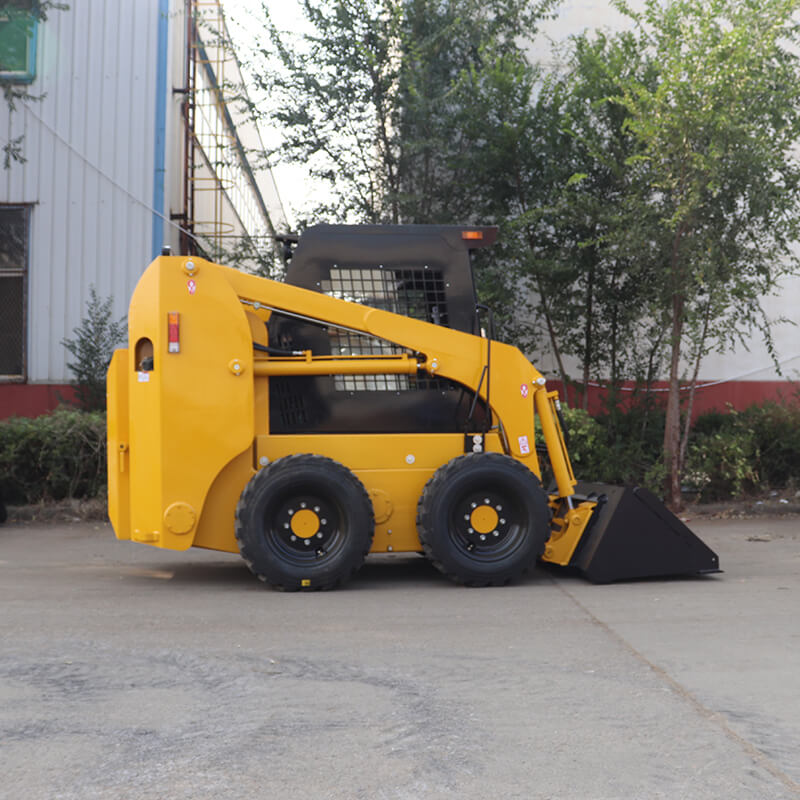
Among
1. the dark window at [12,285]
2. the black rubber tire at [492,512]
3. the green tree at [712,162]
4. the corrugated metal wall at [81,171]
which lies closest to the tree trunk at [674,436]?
the green tree at [712,162]

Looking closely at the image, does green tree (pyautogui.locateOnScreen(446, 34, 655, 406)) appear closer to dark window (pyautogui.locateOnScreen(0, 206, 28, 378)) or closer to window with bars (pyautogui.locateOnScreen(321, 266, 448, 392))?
window with bars (pyautogui.locateOnScreen(321, 266, 448, 392))

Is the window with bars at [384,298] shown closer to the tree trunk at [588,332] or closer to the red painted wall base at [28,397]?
the tree trunk at [588,332]

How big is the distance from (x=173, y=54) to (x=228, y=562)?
862 cm

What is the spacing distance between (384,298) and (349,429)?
102cm

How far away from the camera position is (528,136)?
1332 cm

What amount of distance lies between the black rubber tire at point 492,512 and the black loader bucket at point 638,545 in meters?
0.43

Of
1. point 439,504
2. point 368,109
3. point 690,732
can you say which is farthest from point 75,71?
point 690,732

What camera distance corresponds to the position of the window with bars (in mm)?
7926

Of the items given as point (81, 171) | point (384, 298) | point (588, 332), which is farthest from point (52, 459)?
point (588, 332)

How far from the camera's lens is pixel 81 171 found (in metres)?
14.6

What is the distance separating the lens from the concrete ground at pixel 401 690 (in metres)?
3.58

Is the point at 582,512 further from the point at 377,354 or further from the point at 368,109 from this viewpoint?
the point at 368,109

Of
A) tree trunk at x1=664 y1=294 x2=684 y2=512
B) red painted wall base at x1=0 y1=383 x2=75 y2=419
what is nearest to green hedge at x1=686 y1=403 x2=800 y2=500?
tree trunk at x1=664 y1=294 x2=684 y2=512

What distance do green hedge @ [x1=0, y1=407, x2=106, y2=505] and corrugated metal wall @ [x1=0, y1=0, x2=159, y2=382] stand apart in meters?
2.66
